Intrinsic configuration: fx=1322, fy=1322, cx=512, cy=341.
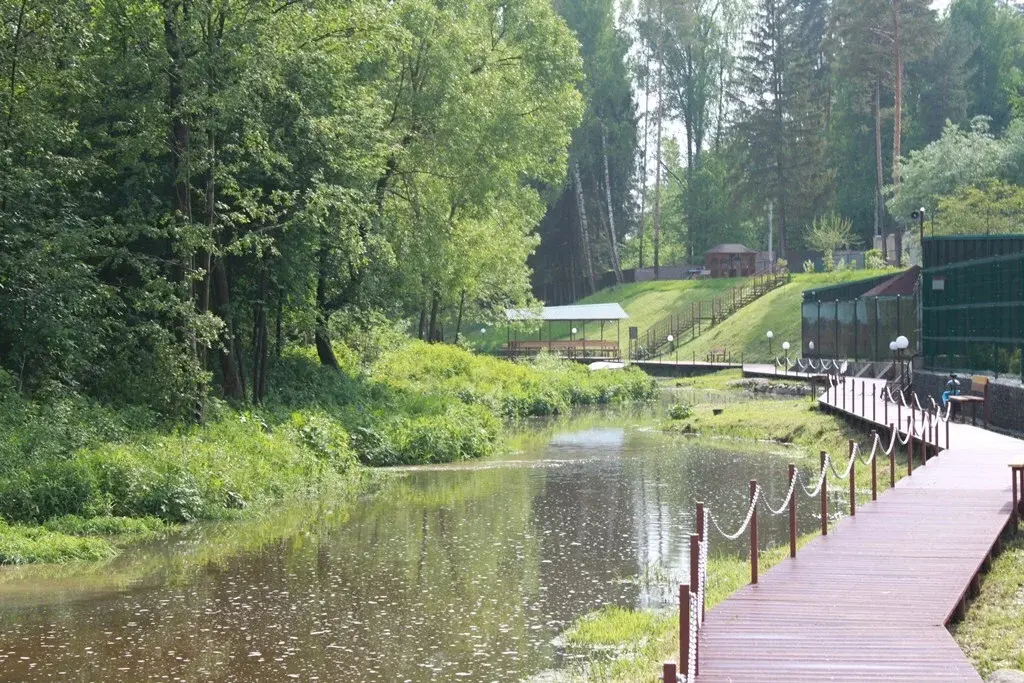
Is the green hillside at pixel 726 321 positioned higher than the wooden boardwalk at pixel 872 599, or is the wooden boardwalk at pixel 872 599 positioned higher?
the green hillside at pixel 726 321

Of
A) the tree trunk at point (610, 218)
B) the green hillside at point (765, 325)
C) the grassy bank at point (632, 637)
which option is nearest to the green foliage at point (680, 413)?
the grassy bank at point (632, 637)

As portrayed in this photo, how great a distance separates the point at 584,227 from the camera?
327 ft

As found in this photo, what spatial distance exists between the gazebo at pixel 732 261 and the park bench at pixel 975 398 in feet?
194

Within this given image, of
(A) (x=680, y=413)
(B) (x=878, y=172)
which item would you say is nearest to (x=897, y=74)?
(B) (x=878, y=172)

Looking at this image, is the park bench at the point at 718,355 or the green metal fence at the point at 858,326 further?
the park bench at the point at 718,355

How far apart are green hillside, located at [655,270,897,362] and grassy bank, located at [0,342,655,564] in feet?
115

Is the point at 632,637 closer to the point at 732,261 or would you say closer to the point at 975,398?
the point at 975,398

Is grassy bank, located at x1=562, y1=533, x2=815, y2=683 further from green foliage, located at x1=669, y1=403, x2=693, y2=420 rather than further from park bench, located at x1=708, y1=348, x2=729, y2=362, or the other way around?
park bench, located at x1=708, y1=348, x2=729, y2=362

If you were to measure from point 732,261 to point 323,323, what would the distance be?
62474 millimetres

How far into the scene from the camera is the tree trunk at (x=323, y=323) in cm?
3180

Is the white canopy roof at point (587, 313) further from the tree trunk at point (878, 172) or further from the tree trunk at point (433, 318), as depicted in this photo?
the tree trunk at point (433, 318)

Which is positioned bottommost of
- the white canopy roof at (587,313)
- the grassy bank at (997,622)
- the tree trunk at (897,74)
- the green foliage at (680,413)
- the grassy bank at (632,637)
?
the grassy bank at (632,637)

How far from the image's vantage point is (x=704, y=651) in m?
10.6

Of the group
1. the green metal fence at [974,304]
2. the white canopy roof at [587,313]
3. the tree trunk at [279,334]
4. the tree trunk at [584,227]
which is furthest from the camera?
the tree trunk at [584,227]
